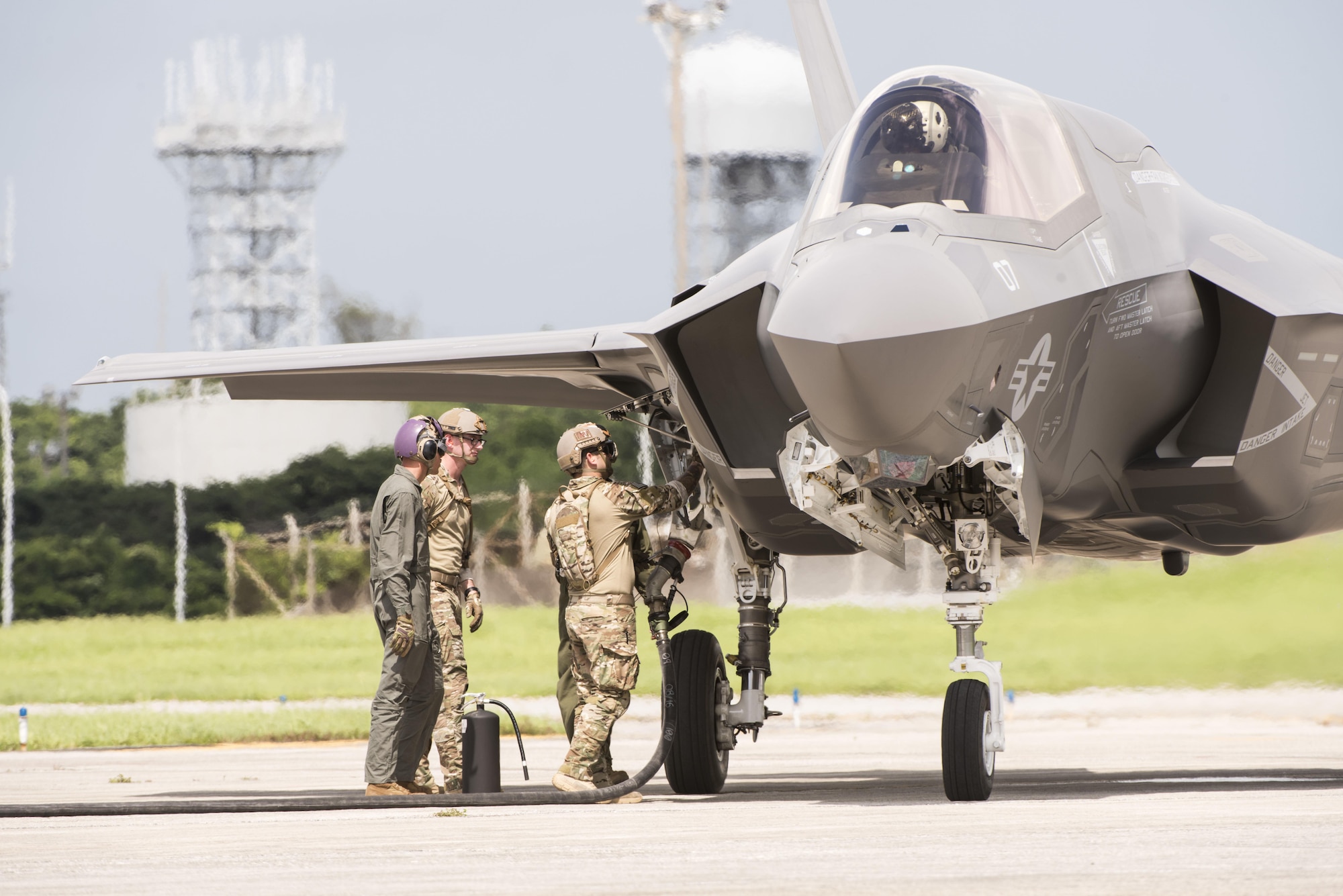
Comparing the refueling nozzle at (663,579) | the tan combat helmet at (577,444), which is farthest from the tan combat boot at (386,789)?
the tan combat helmet at (577,444)

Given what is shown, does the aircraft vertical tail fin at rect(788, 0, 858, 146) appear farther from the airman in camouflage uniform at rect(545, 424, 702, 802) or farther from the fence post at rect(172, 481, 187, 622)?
the fence post at rect(172, 481, 187, 622)

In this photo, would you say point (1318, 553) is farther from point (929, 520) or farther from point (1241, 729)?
point (929, 520)

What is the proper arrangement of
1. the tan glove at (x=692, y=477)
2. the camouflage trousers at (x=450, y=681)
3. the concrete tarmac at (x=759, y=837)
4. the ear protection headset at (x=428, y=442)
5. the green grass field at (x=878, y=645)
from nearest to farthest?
the concrete tarmac at (x=759, y=837), the ear protection headset at (x=428, y=442), the camouflage trousers at (x=450, y=681), the tan glove at (x=692, y=477), the green grass field at (x=878, y=645)

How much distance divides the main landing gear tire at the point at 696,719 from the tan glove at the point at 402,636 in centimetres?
188

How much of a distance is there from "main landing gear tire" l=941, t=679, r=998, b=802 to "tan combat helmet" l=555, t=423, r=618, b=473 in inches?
100

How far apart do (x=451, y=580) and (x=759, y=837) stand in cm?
359

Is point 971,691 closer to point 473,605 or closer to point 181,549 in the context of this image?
point 473,605

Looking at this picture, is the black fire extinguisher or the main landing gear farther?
the main landing gear

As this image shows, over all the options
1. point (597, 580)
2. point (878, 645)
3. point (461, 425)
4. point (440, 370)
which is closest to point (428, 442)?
point (461, 425)

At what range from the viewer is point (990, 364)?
720 cm

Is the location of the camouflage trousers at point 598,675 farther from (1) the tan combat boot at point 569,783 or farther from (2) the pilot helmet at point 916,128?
(2) the pilot helmet at point 916,128

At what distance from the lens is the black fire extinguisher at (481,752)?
9.40 metres

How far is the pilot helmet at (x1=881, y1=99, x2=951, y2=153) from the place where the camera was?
7727 millimetres

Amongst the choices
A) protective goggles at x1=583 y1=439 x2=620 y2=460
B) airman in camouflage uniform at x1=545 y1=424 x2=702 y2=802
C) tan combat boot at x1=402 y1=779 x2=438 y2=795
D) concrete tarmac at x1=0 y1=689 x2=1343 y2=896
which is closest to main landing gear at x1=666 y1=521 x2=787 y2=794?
Result: concrete tarmac at x1=0 y1=689 x2=1343 y2=896
